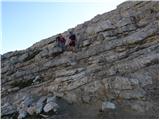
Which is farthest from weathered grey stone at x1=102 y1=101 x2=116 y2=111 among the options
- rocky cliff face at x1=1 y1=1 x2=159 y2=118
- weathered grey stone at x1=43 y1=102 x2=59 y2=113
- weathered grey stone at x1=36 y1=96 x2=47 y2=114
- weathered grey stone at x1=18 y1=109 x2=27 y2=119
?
weathered grey stone at x1=18 y1=109 x2=27 y2=119

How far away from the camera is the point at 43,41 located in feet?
123

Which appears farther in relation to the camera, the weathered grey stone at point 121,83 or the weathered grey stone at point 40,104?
the weathered grey stone at point 121,83

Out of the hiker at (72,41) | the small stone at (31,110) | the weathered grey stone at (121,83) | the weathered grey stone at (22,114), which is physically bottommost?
the weathered grey stone at (22,114)

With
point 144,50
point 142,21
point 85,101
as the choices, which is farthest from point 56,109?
point 142,21

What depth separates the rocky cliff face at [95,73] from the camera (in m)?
19.9

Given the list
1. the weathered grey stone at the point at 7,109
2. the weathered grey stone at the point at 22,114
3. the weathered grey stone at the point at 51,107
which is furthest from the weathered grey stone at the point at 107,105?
the weathered grey stone at the point at 7,109

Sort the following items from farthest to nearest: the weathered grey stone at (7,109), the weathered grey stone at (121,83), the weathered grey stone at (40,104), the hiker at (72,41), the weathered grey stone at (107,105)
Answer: the hiker at (72,41) < the weathered grey stone at (7,109) < the weathered grey stone at (121,83) < the weathered grey stone at (40,104) < the weathered grey stone at (107,105)

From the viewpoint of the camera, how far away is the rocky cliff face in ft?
65.4

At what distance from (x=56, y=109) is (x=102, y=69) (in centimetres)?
624

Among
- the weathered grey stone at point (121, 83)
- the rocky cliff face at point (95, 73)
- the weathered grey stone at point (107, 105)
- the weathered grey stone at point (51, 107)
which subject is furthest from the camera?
the weathered grey stone at point (121, 83)

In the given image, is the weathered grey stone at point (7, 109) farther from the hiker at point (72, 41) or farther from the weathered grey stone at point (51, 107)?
the hiker at point (72, 41)

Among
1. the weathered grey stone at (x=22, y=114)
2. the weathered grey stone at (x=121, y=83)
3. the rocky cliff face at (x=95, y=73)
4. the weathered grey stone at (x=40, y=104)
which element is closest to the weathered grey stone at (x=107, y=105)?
the rocky cliff face at (x=95, y=73)

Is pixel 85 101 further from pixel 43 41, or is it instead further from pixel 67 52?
pixel 43 41

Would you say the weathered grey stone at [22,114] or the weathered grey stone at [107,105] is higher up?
the weathered grey stone at [107,105]
